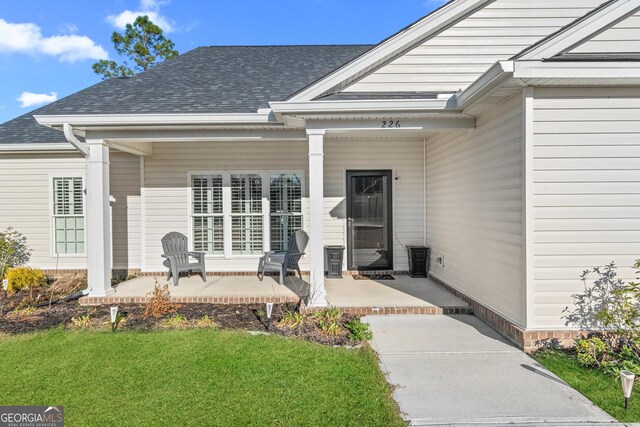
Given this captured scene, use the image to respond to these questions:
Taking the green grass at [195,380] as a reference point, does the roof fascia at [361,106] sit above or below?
above

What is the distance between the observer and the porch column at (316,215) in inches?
199

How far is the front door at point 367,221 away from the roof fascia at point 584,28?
421cm

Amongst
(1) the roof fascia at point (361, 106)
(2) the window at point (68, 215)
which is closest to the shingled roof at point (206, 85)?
(2) the window at point (68, 215)

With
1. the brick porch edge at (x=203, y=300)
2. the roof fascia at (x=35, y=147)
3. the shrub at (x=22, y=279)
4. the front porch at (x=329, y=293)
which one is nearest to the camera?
the front porch at (x=329, y=293)

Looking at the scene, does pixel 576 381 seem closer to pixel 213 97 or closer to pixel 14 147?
pixel 213 97

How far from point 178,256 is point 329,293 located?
3.06 meters

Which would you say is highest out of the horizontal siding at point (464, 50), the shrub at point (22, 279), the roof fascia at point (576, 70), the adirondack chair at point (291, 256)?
the horizontal siding at point (464, 50)

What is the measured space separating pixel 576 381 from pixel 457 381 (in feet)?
3.43

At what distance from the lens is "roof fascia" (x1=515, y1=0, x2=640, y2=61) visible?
3628 millimetres

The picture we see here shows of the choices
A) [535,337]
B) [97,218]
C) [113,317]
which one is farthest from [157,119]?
→ [535,337]

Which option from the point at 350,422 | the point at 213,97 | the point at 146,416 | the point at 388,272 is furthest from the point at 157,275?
the point at 350,422

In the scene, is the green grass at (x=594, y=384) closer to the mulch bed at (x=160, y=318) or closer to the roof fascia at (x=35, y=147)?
the mulch bed at (x=160, y=318)

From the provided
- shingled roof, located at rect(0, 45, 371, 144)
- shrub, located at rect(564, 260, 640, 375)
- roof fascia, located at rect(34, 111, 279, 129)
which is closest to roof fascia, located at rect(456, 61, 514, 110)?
shrub, located at rect(564, 260, 640, 375)

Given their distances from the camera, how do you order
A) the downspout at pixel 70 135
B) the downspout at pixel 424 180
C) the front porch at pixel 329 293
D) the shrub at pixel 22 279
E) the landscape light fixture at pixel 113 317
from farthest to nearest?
the downspout at pixel 424 180 < the shrub at pixel 22 279 < the downspout at pixel 70 135 < the front porch at pixel 329 293 < the landscape light fixture at pixel 113 317
